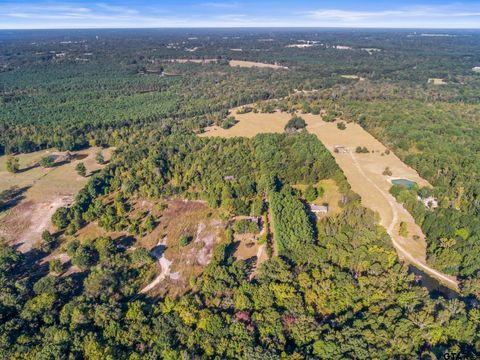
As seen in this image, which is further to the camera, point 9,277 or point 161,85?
point 161,85

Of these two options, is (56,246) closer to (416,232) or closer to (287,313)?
(287,313)

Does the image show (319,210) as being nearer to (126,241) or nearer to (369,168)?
(369,168)

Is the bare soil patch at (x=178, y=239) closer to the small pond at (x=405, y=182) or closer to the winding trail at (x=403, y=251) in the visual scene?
the winding trail at (x=403, y=251)

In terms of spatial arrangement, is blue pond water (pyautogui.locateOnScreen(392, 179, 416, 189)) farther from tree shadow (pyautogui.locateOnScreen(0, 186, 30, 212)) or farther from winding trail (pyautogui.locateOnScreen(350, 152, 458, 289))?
tree shadow (pyautogui.locateOnScreen(0, 186, 30, 212))

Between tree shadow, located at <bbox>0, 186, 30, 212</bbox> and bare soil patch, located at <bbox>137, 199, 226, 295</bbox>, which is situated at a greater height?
tree shadow, located at <bbox>0, 186, 30, 212</bbox>

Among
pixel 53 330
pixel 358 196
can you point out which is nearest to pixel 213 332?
pixel 53 330

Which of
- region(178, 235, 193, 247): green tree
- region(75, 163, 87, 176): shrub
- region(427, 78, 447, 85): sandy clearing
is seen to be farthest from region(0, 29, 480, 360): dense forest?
region(427, 78, 447, 85): sandy clearing

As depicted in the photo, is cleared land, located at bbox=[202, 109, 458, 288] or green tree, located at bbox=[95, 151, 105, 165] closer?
cleared land, located at bbox=[202, 109, 458, 288]

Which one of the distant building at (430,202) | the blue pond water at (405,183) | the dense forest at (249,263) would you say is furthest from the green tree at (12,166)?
the distant building at (430,202)
